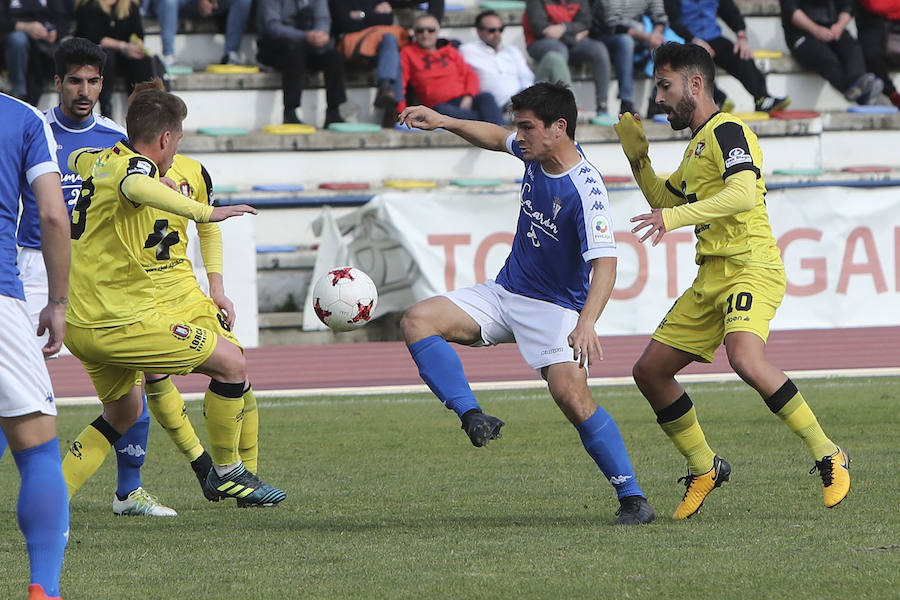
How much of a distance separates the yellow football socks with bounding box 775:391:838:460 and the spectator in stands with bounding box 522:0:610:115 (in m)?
11.8

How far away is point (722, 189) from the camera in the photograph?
6094 mm

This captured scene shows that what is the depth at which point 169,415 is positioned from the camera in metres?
6.72

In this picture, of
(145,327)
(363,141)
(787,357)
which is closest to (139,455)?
(145,327)

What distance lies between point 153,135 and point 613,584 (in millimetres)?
2961

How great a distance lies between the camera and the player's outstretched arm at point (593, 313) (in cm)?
560

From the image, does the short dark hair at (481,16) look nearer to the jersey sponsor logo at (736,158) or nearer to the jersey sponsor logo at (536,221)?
the jersey sponsor logo at (536,221)

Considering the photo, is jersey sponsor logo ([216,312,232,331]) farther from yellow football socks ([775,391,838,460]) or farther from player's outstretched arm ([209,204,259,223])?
yellow football socks ([775,391,838,460])

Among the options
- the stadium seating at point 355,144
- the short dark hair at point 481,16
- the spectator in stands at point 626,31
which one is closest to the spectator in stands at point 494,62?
the short dark hair at point 481,16

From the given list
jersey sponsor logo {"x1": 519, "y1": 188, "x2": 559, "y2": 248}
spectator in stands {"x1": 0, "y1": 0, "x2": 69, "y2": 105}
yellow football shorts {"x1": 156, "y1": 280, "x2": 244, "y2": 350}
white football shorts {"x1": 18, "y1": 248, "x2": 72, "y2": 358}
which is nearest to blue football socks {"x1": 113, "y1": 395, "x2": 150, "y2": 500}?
yellow football shorts {"x1": 156, "y1": 280, "x2": 244, "y2": 350}

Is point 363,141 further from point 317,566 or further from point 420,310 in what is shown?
point 317,566

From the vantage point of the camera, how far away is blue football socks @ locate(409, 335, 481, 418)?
5.96 metres

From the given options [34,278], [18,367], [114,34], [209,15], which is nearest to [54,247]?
[18,367]

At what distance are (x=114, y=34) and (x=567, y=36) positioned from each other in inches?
229

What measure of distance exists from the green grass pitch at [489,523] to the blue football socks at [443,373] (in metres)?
0.54
